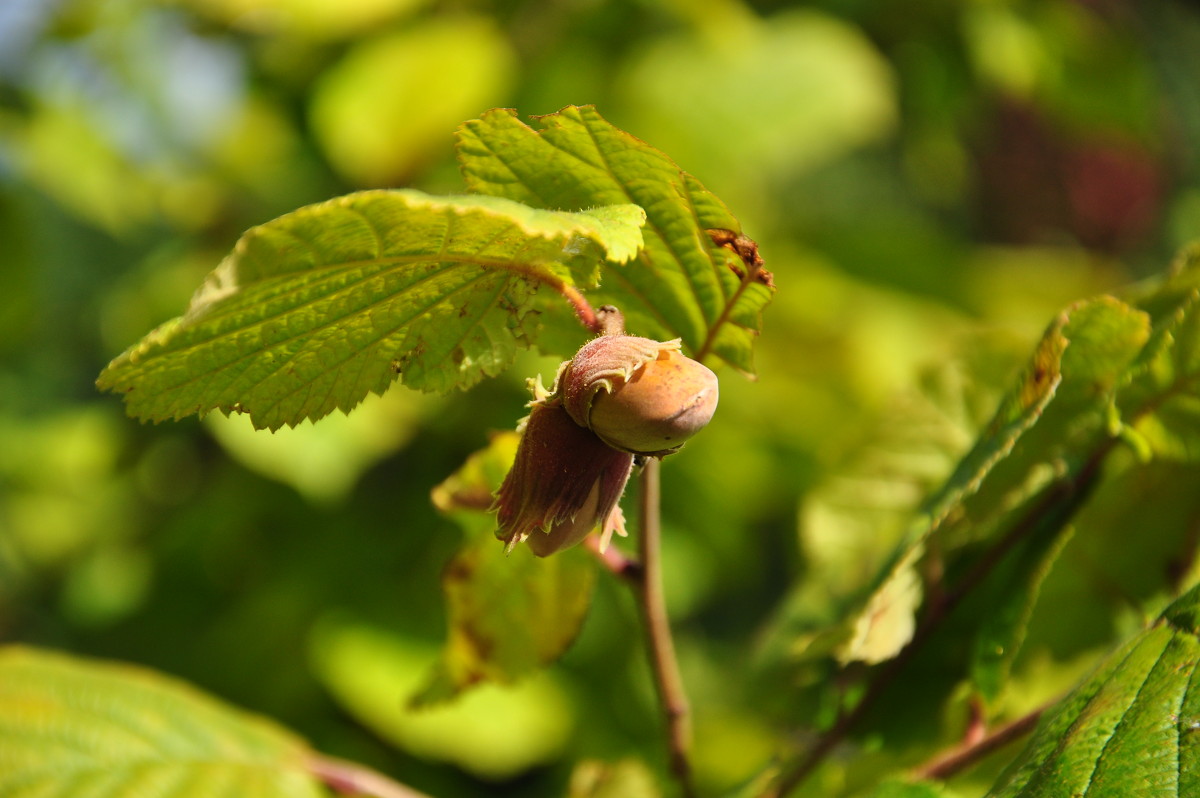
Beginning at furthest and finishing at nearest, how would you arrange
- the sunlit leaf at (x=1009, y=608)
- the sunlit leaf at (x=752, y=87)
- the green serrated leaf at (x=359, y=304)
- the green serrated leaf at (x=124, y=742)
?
the sunlit leaf at (x=752, y=87) < the green serrated leaf at (x=124, y=742) < the sunlit leaf at (x=1009, y=608) < the green serrated leaf at (x=359, y=304)

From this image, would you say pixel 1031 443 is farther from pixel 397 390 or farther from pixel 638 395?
pixel 397 390

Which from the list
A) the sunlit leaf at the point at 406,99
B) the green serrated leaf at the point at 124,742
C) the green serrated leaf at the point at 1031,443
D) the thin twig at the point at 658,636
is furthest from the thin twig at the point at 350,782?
the sunlit leaf at the point at 406,99

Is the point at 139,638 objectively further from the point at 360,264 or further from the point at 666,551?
the point at 360,264

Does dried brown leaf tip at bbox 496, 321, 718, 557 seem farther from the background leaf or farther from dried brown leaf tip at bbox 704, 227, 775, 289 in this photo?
the background leaf

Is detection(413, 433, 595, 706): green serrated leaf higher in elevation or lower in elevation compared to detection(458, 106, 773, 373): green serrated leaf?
lower

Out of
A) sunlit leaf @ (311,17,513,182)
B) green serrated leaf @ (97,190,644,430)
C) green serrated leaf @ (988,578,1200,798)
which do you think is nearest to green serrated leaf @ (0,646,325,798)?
green serrated leaf @ (97,190,644,430)

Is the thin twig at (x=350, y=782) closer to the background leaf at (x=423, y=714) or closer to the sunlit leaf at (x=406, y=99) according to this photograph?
the background leaf at (x=423, y=714)

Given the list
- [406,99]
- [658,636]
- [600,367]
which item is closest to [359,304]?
[600,367]
